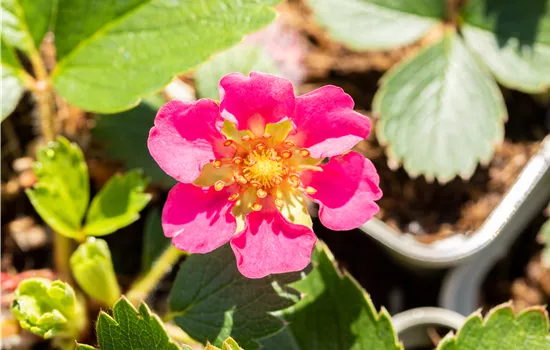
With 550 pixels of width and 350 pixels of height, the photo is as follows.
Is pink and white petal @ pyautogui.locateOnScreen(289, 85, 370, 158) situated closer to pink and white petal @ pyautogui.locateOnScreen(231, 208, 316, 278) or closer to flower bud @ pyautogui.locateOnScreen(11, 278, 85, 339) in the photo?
pink and white petal @ pyautogui.locateOnScreen(231, 208, 316, 278)

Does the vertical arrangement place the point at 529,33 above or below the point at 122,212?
above

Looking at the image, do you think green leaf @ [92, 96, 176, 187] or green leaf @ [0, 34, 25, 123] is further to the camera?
green leaf @ [92, 96, 176, 187]

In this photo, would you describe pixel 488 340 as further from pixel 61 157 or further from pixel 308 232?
pixel 61 157

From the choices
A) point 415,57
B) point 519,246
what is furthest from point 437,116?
point 519,246

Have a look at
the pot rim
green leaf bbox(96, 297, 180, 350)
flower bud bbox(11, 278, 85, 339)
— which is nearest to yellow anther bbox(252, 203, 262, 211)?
green leaf bbox(96, 297, 180, 350)

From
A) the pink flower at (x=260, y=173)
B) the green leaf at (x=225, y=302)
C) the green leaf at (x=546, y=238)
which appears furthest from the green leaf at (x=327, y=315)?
the green leaf at (x=546, y=238)

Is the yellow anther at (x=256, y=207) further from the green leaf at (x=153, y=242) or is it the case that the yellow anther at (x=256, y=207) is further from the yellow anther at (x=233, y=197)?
the green leaf at (x=153, y=242)

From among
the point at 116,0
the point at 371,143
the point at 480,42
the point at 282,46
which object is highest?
the point at 116,0
